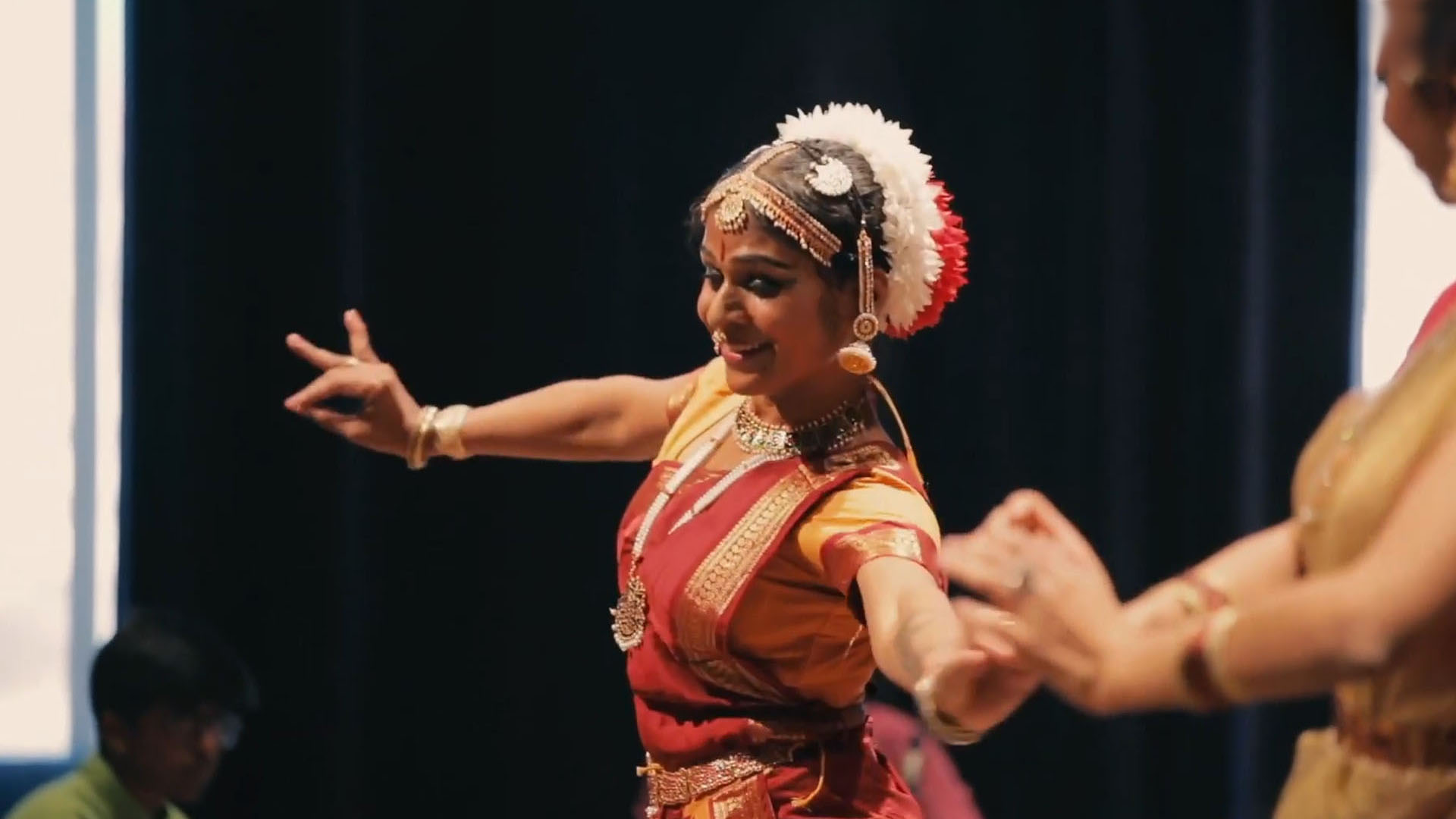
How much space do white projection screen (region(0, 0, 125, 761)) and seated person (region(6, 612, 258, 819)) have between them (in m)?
0.56

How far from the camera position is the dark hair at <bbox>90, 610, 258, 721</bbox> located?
247 cm

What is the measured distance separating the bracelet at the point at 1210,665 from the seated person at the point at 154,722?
1582 millimetres

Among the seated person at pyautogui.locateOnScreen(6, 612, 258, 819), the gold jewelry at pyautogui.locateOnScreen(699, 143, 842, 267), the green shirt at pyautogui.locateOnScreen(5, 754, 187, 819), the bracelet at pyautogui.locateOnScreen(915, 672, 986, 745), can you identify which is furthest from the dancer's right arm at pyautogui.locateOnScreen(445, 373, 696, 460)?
the bracelet at pyautogui.locateOnScreen(915, 672, 986, 745)

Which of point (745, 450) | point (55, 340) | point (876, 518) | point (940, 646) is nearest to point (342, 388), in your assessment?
point (745, 450)

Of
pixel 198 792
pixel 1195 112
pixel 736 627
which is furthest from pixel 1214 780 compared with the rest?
pixel 198 792

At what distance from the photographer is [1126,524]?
276cm

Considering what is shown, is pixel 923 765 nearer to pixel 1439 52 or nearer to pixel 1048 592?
pixel 1048 592

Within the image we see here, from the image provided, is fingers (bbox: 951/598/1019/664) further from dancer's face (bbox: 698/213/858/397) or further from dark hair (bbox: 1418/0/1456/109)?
dancer's face (bbox: 698/213/858/397)

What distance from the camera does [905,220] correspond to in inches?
81.1

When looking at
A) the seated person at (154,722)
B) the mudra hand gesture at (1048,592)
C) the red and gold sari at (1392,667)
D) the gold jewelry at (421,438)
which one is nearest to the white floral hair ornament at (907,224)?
the gold jewelry at (421,438)

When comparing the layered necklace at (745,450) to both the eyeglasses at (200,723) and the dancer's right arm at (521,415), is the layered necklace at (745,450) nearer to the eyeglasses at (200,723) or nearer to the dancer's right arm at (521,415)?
the dancer's right arm at (521,415)

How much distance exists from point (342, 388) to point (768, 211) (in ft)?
2.10

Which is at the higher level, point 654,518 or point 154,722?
point 654,518

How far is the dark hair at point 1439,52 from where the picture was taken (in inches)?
48.8
